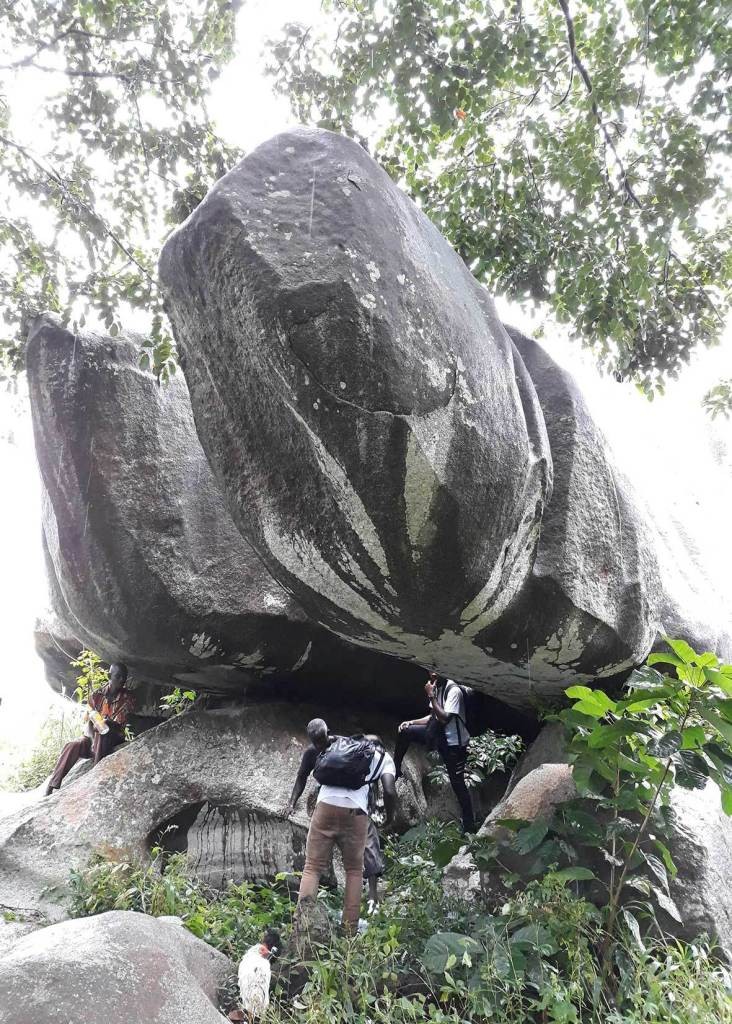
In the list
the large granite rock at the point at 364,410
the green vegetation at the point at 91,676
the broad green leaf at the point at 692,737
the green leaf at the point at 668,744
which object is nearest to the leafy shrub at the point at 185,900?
the large granite rock at the point at 364,410

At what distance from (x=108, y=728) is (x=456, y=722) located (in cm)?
384

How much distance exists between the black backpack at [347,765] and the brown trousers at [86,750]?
4211 millimetres

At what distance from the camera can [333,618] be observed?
4.31 metres

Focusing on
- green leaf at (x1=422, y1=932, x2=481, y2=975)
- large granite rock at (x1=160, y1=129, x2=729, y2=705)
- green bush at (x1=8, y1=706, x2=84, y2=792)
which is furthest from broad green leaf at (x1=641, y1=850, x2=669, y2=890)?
green bush at (x1=8, y1=706, x2=84, y2=792)

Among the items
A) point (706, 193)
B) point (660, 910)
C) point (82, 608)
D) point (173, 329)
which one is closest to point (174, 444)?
point (82, 608)

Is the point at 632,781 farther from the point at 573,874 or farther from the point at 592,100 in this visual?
the point at 592,100

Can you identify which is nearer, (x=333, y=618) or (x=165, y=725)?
(x=333, y=618)

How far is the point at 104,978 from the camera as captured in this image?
280 centimetres

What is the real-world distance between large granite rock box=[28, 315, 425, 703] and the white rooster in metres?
2.91

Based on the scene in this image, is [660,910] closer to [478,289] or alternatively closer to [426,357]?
[426,357]

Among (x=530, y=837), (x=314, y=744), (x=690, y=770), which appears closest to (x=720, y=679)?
(x=690, y=770)

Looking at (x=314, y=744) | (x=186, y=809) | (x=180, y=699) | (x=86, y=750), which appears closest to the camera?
(x=314, y=744)

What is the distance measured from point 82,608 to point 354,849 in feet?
10.9

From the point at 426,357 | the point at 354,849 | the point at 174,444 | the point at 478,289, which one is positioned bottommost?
the point at 354,849
